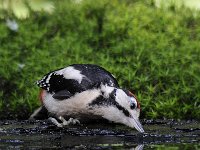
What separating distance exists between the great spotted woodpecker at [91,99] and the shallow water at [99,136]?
119 mm

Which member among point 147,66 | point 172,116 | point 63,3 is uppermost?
point 63,3

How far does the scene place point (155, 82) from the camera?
7.88 meters

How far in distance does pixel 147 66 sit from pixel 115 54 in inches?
21.3

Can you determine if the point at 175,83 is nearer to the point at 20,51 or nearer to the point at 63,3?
the point at 20,51

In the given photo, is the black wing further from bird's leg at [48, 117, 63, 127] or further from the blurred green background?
the blurred green background

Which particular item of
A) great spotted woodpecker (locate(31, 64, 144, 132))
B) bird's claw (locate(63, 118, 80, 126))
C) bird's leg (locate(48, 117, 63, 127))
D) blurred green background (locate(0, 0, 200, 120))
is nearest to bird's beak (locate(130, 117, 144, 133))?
great spotted woodpecker (locate(31, 64, 144, 132))

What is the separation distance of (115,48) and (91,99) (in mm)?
2283

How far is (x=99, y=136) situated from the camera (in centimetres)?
607

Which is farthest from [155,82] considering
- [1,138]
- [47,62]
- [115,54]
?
[1,138]

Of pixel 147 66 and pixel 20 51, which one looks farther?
pixel 20 51

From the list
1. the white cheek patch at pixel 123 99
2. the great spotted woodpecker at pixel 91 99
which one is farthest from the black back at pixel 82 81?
the white cheek patch at pixel 123 99

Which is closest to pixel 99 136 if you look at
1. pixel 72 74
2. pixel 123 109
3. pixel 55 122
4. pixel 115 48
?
pixel 123 109

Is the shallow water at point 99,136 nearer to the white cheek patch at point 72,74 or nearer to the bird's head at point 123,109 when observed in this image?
the bird's head at point 123,109

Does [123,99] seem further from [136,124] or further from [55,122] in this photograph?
[55,122]
